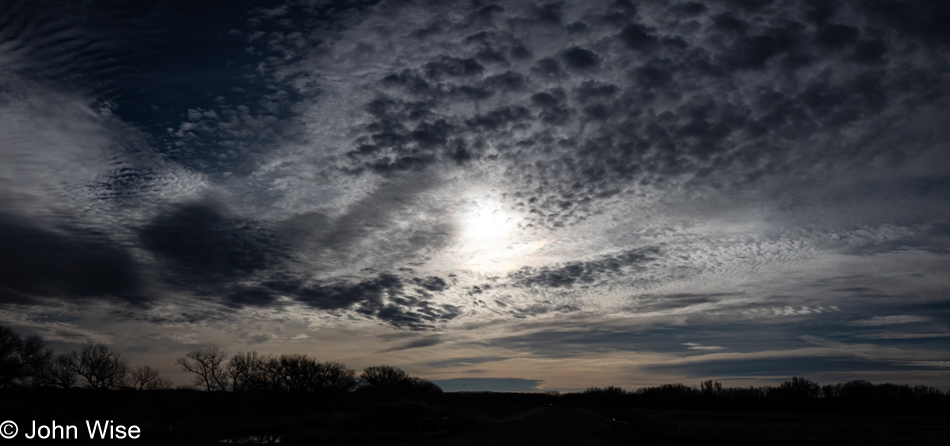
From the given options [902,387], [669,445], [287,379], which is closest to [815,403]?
[902,387]

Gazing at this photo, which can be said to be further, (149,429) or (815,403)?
(815,403)

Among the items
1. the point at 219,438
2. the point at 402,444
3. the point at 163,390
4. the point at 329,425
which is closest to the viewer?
the point at 402,444

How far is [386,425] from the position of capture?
1946 inches

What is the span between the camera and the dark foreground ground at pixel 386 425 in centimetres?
3516

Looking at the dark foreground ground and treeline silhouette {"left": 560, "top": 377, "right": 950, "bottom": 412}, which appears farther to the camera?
treeline silhouette {"left": 560, "top": 377, "right": 950, "bottom": 412}

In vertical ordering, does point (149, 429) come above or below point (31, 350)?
below

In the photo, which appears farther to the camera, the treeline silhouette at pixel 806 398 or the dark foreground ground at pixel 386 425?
the treeline silhouette at pixel 806 398

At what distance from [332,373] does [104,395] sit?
46352 millimetres

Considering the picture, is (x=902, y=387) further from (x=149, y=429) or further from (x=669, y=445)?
(x=149, y=429)

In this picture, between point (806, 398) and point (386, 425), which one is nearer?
point (386, 425)

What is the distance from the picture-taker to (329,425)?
52.1 meters

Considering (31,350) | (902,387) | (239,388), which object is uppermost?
(31,350)

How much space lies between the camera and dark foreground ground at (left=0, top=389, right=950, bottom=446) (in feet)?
115

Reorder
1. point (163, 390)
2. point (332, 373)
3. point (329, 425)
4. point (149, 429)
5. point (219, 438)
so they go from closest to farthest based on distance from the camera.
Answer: point (149, 429), point (219, 438), point (329, 425), point (163, 390), point (332, 373)
